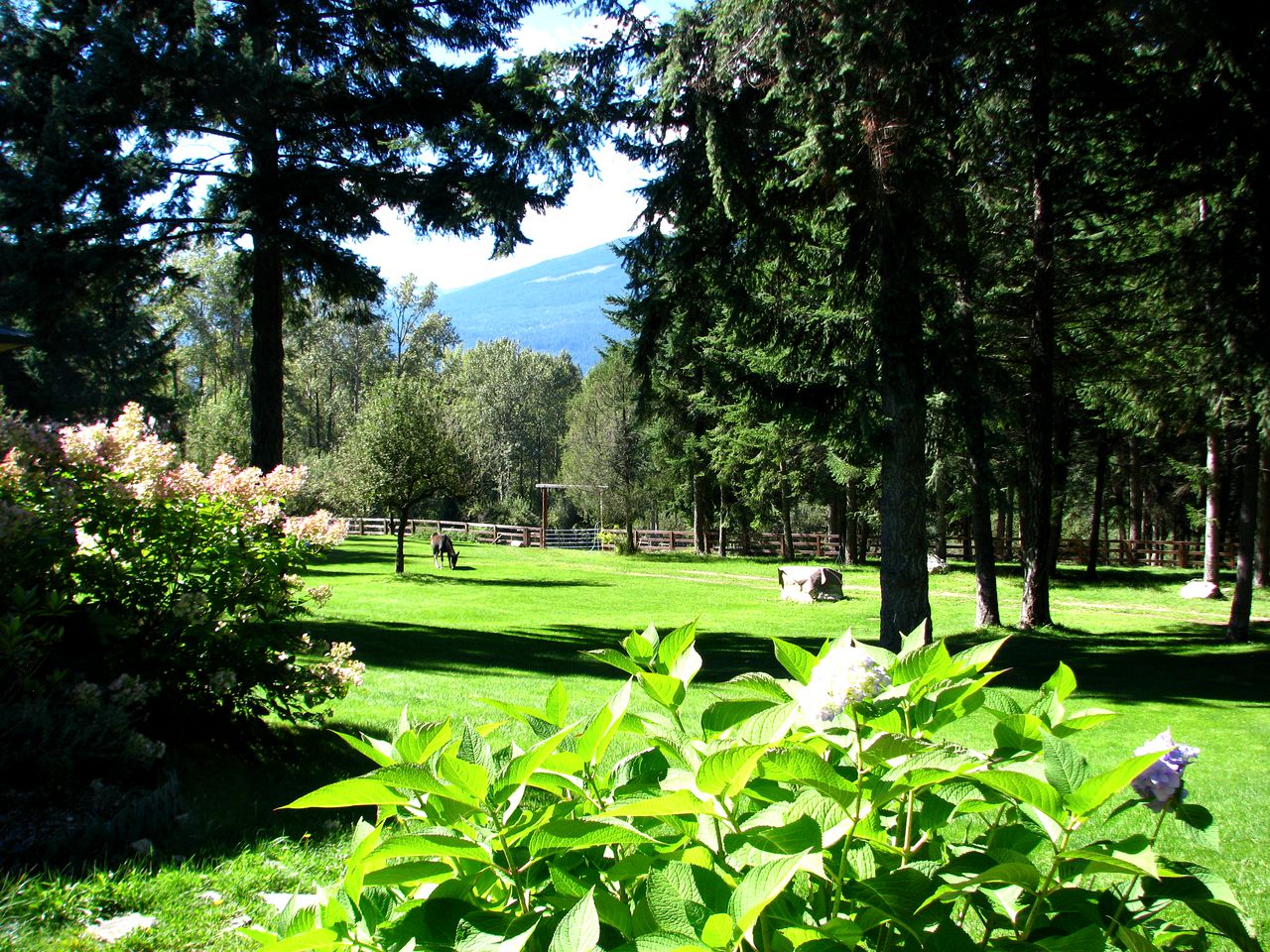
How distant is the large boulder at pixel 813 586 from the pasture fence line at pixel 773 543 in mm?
16620

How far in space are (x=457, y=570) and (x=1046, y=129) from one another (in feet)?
73.9

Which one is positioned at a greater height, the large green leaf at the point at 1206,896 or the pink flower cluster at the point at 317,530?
the pink flower cluster at the point at 317,530

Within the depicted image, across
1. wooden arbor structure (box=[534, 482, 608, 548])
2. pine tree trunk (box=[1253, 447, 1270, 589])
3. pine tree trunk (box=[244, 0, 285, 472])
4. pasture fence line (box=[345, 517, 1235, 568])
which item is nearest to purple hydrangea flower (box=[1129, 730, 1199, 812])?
pine tree trunk (box=[244, 0, 285, 472])

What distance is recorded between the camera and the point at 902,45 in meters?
10.0

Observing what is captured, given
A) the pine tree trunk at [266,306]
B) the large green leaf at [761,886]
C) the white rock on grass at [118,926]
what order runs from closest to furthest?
the large green leaf at [761,886] < the white rock on grass at [118,926] < the pine tree trunk at [266,306]

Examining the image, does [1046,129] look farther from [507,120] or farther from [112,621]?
[112,621]

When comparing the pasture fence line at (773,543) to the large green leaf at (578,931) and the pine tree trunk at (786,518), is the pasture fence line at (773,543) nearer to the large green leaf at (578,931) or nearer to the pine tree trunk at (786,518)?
the pine tree trunk at (786,518)

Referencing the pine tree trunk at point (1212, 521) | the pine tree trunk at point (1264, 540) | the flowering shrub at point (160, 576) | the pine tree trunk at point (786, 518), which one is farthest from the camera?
the pine tree trunk at point (786, 518)

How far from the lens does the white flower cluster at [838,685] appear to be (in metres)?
1.22

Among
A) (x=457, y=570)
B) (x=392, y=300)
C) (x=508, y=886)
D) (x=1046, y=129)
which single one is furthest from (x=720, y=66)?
(x=392, y=300)

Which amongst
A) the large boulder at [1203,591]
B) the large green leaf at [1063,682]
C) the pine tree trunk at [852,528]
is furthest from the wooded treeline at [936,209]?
the pine tree trunk at [852,528]

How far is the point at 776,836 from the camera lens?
119 centimetres

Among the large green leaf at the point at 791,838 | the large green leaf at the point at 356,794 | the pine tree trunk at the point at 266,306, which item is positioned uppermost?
the pine tree trunk at the point at 266,306

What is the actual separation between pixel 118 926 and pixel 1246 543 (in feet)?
53.6
